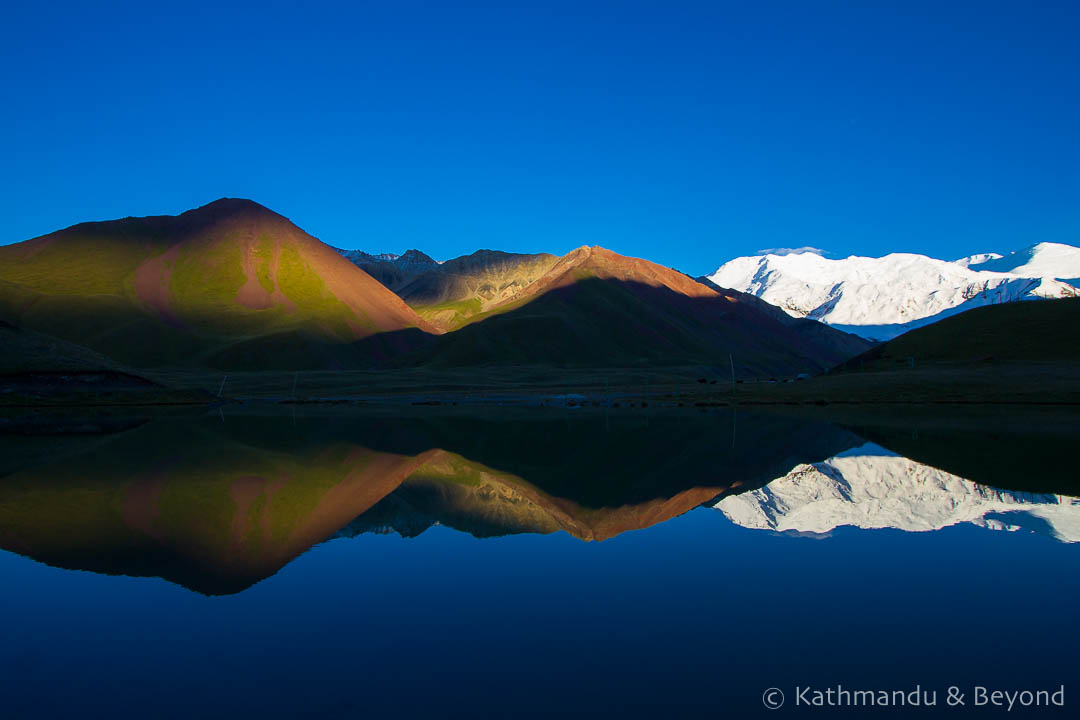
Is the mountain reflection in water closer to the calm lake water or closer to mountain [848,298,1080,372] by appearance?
the calm lake water

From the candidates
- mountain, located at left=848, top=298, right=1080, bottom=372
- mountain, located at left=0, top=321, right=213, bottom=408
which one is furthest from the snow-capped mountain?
mountain, located at left=0, top=321, right=213, bottom=408

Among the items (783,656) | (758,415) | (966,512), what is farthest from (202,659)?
(758,415)

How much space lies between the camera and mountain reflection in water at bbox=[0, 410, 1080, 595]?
65.1 feet

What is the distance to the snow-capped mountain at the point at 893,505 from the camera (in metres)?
Result: 21.3

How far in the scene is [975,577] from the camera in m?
15.6

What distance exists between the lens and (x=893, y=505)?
2425cm

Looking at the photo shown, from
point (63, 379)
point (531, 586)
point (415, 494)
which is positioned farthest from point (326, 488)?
point (63, 379)

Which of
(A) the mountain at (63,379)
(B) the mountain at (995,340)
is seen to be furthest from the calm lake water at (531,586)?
(B) the mountain at (995,340)

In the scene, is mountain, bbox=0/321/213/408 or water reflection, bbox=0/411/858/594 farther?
mountain, bbox=0/321/213/408

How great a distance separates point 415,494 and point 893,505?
17.0 m

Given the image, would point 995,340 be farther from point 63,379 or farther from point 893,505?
point 63,379

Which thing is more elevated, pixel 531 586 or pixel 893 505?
pixel 893 505

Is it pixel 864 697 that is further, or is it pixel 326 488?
pixel 326 488

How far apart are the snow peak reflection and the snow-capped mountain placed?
440 inches
